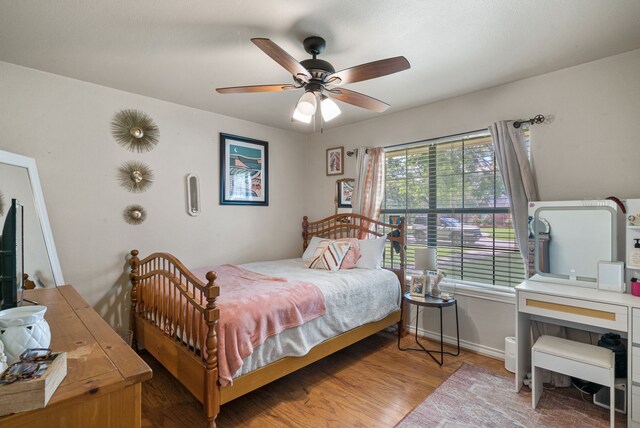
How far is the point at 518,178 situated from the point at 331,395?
7.58 feet

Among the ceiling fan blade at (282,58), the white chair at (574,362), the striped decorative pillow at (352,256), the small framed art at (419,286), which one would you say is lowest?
the white chair at (574,362)

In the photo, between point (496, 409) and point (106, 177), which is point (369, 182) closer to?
point (496, 409)

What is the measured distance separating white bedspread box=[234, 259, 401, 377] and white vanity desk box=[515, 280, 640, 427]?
1.11 meters

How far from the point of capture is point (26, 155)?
2.40 metres

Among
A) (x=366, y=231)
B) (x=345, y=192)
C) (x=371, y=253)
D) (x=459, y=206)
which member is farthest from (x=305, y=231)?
(x=459, y=206)

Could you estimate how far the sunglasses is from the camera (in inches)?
28.7

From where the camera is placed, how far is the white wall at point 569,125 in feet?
7.29

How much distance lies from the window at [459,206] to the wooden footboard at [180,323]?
2343 millimetres

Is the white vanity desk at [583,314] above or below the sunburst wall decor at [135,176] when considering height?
below

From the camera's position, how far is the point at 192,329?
1.96 metres

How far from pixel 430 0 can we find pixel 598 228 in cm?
200

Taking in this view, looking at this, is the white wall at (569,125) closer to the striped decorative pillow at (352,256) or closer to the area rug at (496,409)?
the area rug at (496,409)

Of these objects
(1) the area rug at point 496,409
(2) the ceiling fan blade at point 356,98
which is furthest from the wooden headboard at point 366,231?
(2) the ceiling fan blade at point 356,98

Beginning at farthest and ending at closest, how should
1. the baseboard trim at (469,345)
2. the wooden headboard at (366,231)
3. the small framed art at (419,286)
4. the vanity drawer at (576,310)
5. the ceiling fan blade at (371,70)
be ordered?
the wooden headboard at (366,231) < the small framed art at (419,286) < the baseboard trim at (469,345) < the vanity drawer at (576,310) < the ceiling fan blade at (371,70)
